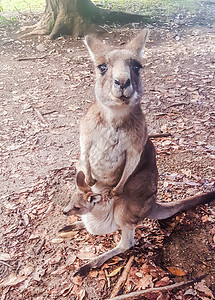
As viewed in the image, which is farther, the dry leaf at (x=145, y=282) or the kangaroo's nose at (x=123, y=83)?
the dry leaf at (x=145, y=282)

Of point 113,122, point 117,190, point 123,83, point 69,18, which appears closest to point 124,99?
point 123,83

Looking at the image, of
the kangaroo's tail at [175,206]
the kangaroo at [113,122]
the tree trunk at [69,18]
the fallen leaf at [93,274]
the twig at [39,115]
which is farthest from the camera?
the tree trunk at [69,18]

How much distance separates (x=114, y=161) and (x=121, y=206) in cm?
34

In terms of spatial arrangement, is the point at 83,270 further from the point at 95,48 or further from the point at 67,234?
the point at 95,48

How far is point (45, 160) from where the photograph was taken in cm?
338

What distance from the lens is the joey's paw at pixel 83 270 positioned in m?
2.14

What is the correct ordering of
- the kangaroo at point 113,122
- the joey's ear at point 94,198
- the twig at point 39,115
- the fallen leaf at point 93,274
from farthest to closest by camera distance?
the twig at point 39,115 < the fallen leaf at point 93,274 < the joey's ear at point 94,198 < the kangaroo at point 113,122

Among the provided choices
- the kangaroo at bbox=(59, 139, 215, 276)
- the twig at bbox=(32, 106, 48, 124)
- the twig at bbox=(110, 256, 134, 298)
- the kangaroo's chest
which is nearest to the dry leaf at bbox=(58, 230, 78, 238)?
the kangaroo at bbox=(59, 139, 215, 276)

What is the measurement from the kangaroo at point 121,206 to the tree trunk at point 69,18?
500 centimetres

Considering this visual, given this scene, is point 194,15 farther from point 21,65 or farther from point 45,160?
point 45,160

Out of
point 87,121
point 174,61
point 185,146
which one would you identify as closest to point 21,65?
point 174,61

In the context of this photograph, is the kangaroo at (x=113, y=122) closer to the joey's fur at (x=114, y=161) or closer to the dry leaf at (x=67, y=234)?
the joey's fur at (x=114, y=161)

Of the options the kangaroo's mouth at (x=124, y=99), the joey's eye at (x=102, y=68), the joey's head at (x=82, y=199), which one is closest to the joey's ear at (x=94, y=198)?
the joey's head at (x=82, y=199)

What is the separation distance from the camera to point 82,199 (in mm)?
2090
